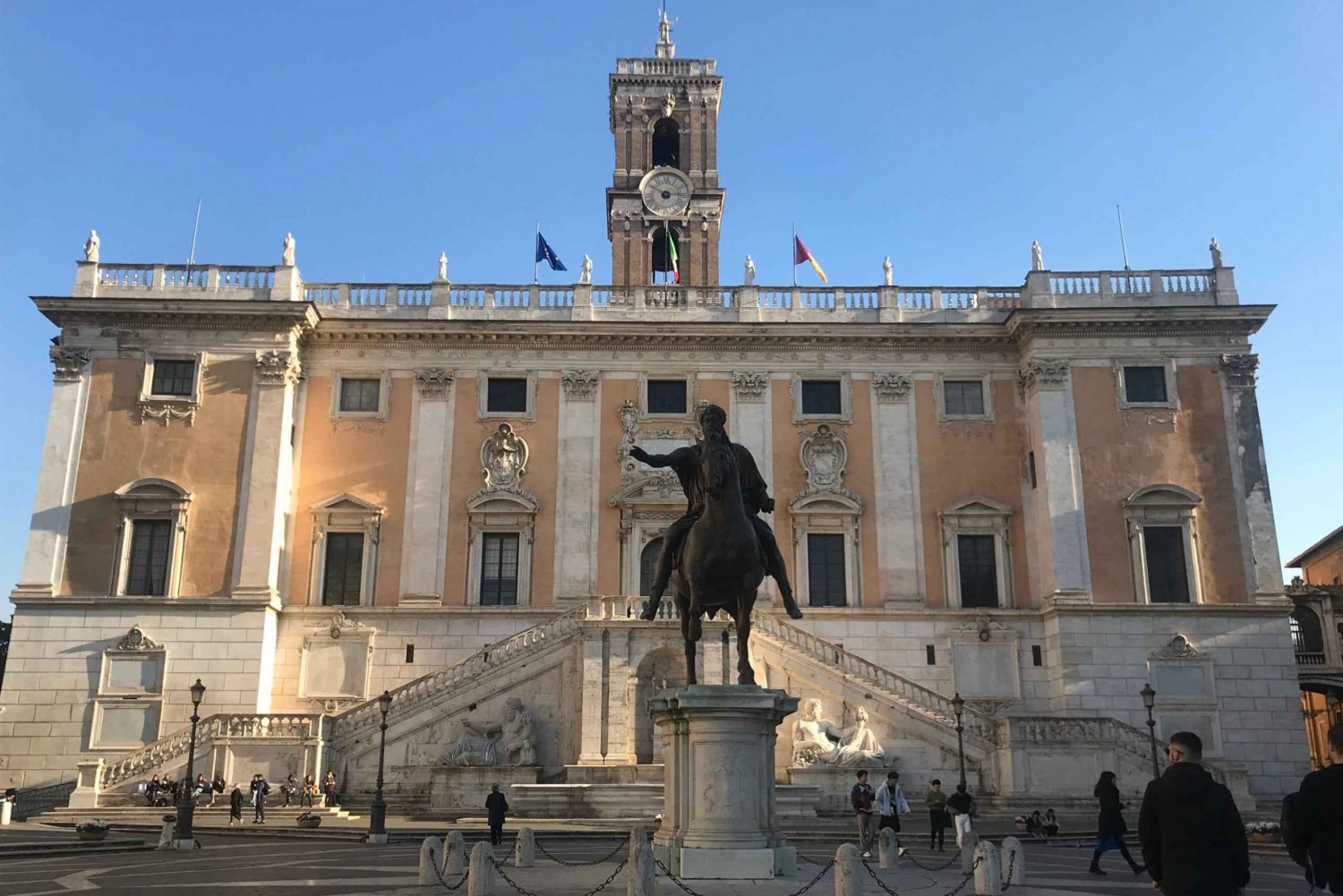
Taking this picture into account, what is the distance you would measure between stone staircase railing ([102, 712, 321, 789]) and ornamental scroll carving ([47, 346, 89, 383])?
1186 centimetres

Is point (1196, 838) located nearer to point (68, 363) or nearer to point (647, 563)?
point (647, 563)

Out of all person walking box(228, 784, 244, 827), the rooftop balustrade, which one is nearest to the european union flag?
the rooftop balustrade

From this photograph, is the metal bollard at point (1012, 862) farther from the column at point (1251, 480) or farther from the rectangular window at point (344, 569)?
the rectangular window at point (344, 569)

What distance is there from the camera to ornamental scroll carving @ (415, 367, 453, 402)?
3738 centimetres

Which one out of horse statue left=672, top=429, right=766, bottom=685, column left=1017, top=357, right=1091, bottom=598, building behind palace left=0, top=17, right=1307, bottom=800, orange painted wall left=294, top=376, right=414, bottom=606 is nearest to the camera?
horse statue left=672, top=429, right=766, bottom=685

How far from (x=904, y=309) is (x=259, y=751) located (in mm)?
23170

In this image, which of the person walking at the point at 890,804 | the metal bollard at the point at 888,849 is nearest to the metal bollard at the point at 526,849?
the metal bollard at the point at 888,849

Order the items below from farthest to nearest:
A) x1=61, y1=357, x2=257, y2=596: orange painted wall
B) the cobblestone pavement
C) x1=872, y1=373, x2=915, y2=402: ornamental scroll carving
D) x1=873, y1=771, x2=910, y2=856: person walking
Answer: x1=872, y1=373, x2=915, y2=402: ornamental scroll carving
x1=61, y1=357, x2=257, y2=596: orange painted wall
x1=873, y1=771, x2=910, y2=856: person walking
the cobblestone pavement

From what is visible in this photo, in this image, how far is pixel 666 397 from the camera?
37719mm

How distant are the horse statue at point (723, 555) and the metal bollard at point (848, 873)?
92.7 inches

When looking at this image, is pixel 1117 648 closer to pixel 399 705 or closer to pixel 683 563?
pixel 399 705

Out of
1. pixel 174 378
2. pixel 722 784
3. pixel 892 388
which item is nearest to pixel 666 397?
pixel 892 388

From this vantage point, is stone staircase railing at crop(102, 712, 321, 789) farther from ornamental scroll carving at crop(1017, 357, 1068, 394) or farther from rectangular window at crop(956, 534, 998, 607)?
ornamental scroll carving at crop(1017, 357, 1068, 394)

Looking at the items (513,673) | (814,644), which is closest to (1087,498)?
(814,644)
